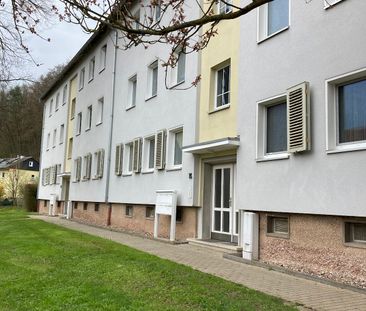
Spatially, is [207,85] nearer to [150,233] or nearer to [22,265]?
[150,233]

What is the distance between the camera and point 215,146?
1250 cm

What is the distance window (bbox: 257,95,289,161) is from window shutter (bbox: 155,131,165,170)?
5.76 metres

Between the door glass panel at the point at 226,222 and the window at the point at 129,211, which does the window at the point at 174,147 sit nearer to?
the door glass panel at the point at 226,222

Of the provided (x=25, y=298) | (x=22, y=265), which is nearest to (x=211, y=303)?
(x=25, y=298)

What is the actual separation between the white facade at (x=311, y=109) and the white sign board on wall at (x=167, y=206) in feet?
11.6

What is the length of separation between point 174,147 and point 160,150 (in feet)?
1.94

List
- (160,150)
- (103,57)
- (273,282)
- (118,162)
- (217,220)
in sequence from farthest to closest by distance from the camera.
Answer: (103,57)
(118,162)
(160,150)
(217,220)
(273,282)

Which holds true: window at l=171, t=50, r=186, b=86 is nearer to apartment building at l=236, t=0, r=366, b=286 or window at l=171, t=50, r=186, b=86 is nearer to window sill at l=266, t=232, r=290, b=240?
apartment building at l=236, t=0, r=366, b=286

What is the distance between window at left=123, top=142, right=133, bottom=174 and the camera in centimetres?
2019

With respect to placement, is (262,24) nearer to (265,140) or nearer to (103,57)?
(265,140)

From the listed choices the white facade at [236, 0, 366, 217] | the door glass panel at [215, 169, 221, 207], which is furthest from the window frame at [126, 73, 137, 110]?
the white facade at [236, 0, 366, 217]

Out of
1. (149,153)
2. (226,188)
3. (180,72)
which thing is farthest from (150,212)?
(180,72)

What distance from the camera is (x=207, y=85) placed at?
46.6 ft

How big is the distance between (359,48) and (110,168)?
15.5 m
